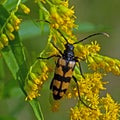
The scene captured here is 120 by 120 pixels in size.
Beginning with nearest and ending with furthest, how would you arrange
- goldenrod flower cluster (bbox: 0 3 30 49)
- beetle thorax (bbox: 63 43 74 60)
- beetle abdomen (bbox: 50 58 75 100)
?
goldenrod flower cluster (bbox: 0 3 30 49) < beetle abdomen (bbox: 50 58 75 100) < beetle thorax (bbox: 63 43 74 60)

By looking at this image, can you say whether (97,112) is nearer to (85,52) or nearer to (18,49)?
(85,52)

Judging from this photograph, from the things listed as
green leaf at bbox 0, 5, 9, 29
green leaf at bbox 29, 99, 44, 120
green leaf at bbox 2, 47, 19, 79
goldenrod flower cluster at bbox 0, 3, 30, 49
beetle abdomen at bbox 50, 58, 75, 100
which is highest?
green leaf at bbox 0, 5, 9, 29

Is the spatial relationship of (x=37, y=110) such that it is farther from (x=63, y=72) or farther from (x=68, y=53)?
(x=68, y=53)

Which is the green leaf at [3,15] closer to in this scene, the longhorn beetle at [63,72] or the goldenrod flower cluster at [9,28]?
the goldenrod flower cluster at [9,28]

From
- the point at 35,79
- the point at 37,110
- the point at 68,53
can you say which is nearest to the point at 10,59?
the point at 35,79

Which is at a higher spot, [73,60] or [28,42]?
[28,42]

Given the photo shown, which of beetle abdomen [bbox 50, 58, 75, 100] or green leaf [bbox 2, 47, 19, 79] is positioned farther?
beetle abdomen [bbox 50, 58, 75, 100]

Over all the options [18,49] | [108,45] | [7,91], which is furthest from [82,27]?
[108,45]

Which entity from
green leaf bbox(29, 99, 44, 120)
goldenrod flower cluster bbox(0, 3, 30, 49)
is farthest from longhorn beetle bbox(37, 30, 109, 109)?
goldenrod flower cluster bbox(0, 3, 30, 49)

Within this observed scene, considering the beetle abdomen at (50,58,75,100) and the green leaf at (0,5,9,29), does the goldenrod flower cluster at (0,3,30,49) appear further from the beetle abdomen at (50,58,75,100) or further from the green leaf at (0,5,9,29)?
the beetle abdomen at (50,58,75,100)
